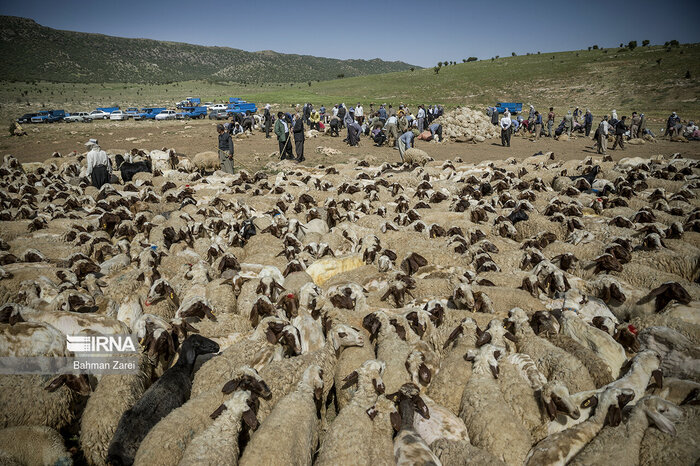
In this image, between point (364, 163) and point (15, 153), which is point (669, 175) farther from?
point (15, 153)

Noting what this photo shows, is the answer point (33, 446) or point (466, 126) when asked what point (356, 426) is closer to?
point (33, 446)

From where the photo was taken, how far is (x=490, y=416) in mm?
3914

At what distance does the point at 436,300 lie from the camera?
6.27 meters

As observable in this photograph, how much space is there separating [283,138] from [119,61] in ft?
431

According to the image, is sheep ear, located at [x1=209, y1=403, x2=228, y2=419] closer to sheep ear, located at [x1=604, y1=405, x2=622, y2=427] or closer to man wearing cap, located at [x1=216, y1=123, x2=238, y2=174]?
sheep ear, located at [x1=604, y1=405, x2=622, y2=427]

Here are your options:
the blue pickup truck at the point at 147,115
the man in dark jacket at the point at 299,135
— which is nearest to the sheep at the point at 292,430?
the man in dark jacket at the point at 299,135

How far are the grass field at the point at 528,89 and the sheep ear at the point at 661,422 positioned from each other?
45.9 metres

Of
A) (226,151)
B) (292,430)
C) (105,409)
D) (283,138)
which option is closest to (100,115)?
(283,138)

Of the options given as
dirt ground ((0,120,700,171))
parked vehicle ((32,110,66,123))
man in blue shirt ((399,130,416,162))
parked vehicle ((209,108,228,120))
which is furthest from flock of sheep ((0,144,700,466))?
parked vehicle ((32,110,66,123))

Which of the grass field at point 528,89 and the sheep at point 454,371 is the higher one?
the grass field at point 528,89

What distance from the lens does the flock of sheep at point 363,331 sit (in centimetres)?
371

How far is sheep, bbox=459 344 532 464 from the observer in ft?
12.0

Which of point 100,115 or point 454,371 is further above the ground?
point 100,115

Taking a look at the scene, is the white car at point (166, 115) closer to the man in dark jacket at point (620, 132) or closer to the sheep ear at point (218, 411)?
the man in dark jacket at point (620, 132)
